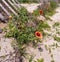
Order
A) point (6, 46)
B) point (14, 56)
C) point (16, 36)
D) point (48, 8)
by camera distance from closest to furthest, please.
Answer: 1. point (14, 56)
2. point (6, 46)
3. point (16, 36)
4. point (48, 8)

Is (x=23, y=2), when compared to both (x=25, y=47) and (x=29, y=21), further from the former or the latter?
(x=25, y=47)

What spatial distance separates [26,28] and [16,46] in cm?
96

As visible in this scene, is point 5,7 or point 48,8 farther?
point 48,8

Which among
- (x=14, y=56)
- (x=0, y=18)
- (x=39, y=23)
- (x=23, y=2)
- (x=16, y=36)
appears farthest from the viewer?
(x=23, y=2)

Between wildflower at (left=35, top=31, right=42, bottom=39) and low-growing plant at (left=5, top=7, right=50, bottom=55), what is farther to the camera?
wildflower at (left=35, top=31, right=42, bottom=39)

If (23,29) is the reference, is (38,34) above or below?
below

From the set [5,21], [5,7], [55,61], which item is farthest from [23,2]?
[55,61]

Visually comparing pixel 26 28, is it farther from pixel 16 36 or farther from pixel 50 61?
pixel 50 61

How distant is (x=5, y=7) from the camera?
306 inches

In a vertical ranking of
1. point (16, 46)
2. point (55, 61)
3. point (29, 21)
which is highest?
point (29, 21)

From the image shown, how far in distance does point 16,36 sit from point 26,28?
45 centimetres

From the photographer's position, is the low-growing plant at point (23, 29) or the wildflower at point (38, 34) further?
the wildflower at point (38, 34)

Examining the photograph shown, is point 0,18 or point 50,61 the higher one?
point 0,18

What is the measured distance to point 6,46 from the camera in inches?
226
